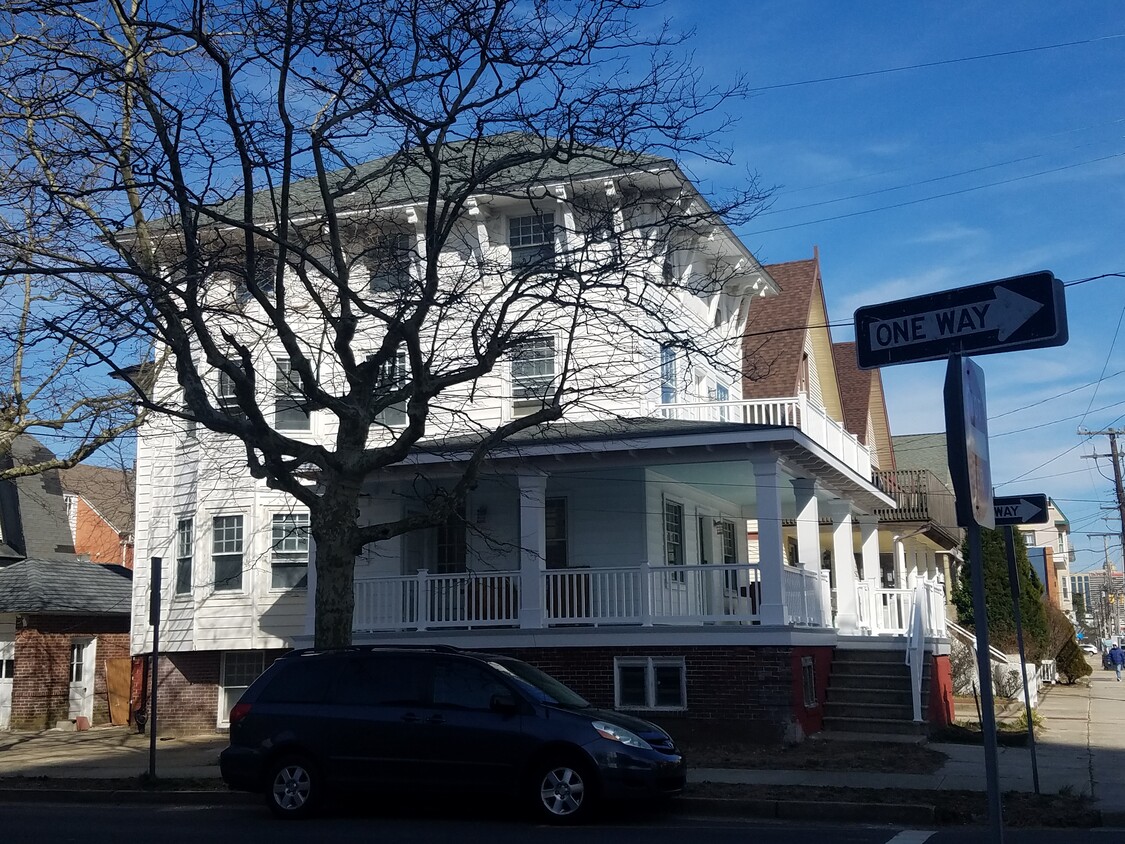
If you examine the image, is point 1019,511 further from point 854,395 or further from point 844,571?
point 854,395

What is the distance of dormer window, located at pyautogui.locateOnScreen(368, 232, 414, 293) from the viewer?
1459cm

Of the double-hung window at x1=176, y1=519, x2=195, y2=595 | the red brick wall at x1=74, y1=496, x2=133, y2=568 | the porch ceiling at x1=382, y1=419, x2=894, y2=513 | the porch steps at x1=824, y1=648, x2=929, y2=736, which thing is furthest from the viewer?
the red brick wall at x1=74, y1=496, x2=133, y2=568

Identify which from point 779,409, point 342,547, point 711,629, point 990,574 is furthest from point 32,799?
point 990,574

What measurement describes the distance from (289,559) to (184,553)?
2461 mm

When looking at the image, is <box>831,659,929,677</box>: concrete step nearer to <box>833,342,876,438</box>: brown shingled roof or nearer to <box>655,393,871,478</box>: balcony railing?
<box>655,393,871,478</box>: balcony railing

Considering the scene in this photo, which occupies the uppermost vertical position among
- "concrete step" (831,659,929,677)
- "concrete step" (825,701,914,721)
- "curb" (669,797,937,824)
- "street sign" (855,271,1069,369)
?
"street sign" (855,271,1069,369)

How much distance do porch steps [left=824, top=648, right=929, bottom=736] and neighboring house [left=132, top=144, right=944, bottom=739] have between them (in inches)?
9.4

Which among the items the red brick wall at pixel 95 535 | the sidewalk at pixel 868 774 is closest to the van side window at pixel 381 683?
the sidewalk at pixel 868 774

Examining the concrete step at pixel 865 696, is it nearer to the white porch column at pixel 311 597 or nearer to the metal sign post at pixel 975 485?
the white porch column at pixel 311 597

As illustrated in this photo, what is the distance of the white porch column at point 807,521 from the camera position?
746 inches

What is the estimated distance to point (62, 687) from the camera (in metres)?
25.1

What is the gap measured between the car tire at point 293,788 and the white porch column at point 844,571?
11672mm

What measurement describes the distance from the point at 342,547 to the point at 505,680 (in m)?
2.91

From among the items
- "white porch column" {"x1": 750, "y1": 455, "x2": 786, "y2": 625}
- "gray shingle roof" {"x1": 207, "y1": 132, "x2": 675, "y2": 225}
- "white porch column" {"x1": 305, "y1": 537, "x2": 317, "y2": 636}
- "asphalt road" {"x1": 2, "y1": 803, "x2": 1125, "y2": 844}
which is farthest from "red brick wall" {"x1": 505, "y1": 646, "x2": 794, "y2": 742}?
"gray shingle roof" {"x1": 207, "y1": 132, "x2": 675, "y2": 225}
